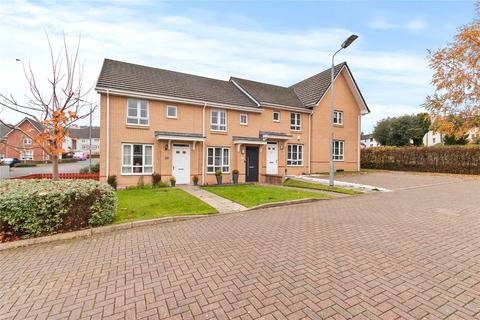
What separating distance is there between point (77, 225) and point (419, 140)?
48733mm

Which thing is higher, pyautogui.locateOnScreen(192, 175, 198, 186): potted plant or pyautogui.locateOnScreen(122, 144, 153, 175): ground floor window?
pyautogui.locateOnScreen(122, 144, 153, 175): ground floor window

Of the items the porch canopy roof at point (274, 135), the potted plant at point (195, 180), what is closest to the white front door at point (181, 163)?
the potted plant at point (195, 180)

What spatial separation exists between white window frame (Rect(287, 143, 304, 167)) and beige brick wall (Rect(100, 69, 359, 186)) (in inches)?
12.6

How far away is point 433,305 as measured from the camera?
9.80 ft

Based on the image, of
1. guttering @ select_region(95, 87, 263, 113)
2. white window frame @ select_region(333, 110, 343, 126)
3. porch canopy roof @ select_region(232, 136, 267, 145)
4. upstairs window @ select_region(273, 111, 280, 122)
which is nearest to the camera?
guttering @ select_region(95, 87, 263, 113)

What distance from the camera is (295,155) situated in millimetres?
20172

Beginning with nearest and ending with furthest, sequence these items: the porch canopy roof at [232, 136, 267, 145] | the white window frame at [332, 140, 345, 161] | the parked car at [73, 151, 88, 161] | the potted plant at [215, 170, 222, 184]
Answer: the potted plant at [215, 170, 222, 184] < the porch canopy roof at [232, 136, 267, 145] < the white window frame at [332, 140, 345, 161] < the parked car at [73, 151, 88, 161]

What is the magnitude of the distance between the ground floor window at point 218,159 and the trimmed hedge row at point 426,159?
1982 centimetres

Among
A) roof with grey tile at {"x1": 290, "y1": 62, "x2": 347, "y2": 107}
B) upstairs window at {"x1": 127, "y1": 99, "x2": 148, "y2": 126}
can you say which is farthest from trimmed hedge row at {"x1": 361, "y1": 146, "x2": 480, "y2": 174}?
upstairs window at {"x1": 127, "y1": 99, "x2": 148, "y2": 126}

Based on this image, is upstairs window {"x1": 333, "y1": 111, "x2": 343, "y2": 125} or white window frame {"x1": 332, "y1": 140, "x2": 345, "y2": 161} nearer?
upstairs window {"x1": 333, "y1": 111, "x2": 343, "y2": 125}

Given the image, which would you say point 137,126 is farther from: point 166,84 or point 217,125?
point 217,125

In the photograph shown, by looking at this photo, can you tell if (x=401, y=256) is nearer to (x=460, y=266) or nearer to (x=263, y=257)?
(x=460, y=266)

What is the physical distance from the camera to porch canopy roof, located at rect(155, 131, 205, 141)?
14398mm

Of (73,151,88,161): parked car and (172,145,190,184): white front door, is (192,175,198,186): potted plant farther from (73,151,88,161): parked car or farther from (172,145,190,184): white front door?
(73,151,88,161): parked car
